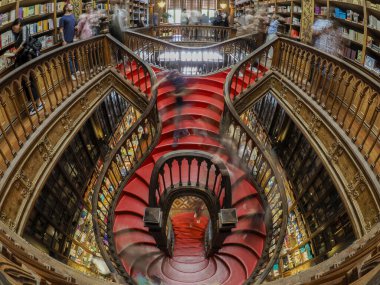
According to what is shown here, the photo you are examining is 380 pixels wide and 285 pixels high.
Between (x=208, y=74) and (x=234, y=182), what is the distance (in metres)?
2.38

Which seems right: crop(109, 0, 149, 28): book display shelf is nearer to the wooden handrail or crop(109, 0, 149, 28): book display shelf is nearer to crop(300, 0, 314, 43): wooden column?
the wooden handrail

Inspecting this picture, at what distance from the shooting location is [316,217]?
4230 mm

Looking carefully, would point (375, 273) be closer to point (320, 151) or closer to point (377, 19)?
point (320, 151)

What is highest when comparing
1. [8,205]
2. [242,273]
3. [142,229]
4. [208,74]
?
[208,74]

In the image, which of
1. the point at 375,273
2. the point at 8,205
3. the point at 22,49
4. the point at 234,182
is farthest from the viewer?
the point at 234,182

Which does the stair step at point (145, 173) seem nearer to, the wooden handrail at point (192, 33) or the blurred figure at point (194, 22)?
the wooden handrail at point (192, 33)

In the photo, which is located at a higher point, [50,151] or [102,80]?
[102,80]

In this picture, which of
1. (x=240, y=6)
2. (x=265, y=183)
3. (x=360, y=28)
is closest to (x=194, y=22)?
(x=240, y=6)

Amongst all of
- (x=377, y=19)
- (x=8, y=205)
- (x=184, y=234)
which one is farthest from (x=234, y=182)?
(x=377, y=19)

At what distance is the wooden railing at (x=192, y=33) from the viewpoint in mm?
9773

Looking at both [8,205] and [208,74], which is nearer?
[8,205]

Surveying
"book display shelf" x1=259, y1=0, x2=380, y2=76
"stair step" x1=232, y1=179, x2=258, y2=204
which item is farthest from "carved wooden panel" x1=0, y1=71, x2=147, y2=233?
"book display shelf" x1=259, y1=0, x2=380, y2=76

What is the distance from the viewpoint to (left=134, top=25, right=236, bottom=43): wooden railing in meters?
9.77

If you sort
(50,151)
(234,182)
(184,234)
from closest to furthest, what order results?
1. (50,151)
2. (234,182)
3. (184,234)
